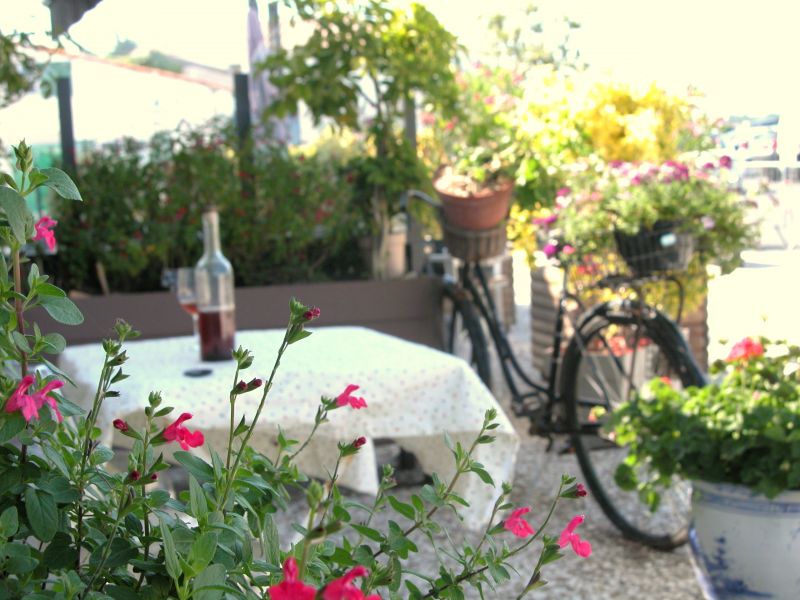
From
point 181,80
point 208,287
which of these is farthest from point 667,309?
point 181,80

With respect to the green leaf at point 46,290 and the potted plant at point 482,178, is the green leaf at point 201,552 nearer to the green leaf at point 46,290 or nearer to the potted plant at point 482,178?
the green leaf at point 46,290

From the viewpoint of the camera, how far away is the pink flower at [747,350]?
247cm

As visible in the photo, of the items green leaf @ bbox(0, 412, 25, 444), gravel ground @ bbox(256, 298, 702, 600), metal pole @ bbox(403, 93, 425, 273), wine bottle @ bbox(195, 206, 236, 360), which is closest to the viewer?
green leaf @ bbox(0, 412, 25, 444)

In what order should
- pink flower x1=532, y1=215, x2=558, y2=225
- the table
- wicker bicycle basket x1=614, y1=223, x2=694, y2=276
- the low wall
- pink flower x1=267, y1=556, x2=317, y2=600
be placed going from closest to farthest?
1. pink flower x1=267, y1=556, x2=317, y2=600
2. the table
3. wicker bicycle basket x1=614, y1=223, x2=694, y2=276
4. pink flower x1=532, y1=215, x2=558, y2=225
5. the low wall

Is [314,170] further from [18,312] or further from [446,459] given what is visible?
[18,312]

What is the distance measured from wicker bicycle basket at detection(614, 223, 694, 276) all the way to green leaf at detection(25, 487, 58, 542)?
2483 mm

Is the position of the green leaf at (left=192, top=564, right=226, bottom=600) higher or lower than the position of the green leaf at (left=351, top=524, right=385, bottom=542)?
higher

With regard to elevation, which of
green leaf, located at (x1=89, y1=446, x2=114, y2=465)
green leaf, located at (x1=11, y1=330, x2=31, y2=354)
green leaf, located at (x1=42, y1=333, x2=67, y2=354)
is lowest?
green leaf, located at (x1=89, y1=446, x2=114, y2=465)

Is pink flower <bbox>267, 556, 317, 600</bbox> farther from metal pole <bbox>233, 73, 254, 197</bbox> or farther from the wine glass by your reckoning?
metal pole <bbox>233, 73, 254, 197</bbox>

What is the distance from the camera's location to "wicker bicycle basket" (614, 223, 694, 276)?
2955 millimetres

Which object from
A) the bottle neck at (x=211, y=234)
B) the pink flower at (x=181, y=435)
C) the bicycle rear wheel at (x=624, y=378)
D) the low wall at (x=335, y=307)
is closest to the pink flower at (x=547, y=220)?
the bicycle rear wheel at (x=624, y=378)

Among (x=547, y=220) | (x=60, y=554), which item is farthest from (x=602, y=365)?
(x=60, y=554)

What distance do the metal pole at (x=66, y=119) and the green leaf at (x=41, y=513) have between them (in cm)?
451

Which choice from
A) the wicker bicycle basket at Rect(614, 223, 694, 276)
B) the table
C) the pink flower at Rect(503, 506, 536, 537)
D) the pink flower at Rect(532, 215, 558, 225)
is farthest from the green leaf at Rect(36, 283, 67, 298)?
the pink flower at Rect(532, 215, 558, 225)
